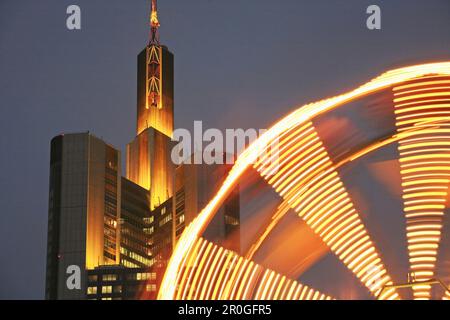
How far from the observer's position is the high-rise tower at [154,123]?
91.1 m

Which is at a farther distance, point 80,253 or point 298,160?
point 80,253

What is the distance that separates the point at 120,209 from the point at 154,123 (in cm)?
1165

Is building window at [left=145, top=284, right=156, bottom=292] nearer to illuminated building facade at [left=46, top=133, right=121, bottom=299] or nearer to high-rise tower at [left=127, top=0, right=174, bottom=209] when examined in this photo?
illuminated building facade at [left=46, top=133, right=121, bottom=299]

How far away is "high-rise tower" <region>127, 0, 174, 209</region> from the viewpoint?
91125mm

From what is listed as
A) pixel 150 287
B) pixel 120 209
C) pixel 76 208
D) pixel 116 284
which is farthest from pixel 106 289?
pixel 120 209

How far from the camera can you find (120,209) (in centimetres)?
8644

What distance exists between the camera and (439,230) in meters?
12.6

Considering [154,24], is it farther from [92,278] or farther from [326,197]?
[326,197]

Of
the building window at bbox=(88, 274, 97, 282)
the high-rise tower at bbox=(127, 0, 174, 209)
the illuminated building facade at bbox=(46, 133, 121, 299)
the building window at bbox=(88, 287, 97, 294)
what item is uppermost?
the high-rise tower at bbox=(127, 0, 174, 209)

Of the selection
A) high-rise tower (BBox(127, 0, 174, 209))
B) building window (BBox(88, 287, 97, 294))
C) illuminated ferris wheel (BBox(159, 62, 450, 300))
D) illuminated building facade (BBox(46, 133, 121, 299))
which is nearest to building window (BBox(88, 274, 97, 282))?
building window (BBox(88, 287, 97, 294))

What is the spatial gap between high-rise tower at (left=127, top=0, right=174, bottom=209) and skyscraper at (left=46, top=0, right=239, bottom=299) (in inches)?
4.1
